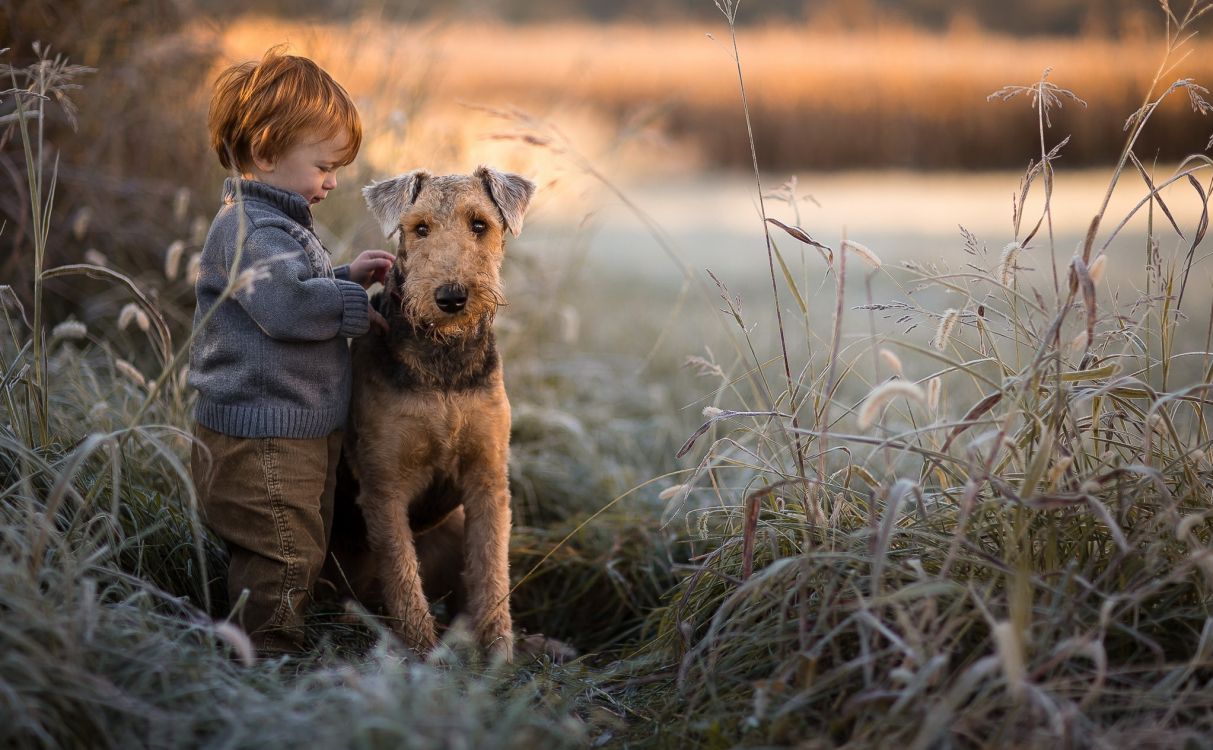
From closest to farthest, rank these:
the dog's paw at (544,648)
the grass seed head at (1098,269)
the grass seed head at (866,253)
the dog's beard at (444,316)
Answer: the grass seed head at (1098,269)
the grass seed head at (866,253)
the dog's beard at (444,316)
the dog's paw at (544,648)

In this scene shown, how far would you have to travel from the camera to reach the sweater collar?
8.89 feet

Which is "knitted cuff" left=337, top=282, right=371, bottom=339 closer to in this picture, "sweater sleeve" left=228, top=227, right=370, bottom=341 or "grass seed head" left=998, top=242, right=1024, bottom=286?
"sweater sleeve" left=228, top=227, right=370, bottom=341

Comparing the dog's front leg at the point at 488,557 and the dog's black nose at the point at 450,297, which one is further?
the dog's front leg at the point at 488,557

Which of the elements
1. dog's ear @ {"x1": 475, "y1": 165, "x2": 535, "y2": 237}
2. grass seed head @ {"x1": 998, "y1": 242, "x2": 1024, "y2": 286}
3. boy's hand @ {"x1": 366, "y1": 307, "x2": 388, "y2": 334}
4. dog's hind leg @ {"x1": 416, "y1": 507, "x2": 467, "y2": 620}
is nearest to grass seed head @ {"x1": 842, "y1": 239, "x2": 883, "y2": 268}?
grass seed head @ {"x1": 998, "y1": 242, "x2": 1024, "y2": 286}

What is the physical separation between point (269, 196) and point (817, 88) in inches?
356

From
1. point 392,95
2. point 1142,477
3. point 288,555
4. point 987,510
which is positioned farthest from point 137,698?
point 392,95

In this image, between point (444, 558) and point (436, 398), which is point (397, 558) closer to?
point (444, 558)

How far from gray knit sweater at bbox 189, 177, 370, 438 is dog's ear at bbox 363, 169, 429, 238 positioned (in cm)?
29

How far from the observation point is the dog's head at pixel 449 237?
2.70 metres

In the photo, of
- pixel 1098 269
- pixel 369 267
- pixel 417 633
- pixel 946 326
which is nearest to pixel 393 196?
pixel 369 267

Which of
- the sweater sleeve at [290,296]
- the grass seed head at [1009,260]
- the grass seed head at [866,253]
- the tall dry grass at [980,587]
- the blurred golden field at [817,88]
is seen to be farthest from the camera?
the blurred golden field at [817,88]

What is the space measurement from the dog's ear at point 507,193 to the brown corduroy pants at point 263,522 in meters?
0.99

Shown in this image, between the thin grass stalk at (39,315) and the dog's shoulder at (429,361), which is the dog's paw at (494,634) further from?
the thin grass stalk at (39,315)

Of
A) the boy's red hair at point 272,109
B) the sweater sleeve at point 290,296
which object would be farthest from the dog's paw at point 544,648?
the boy's red hair at point 272,109
